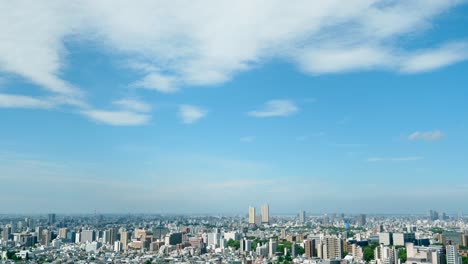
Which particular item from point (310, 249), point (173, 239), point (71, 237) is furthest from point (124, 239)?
point (310, 249)

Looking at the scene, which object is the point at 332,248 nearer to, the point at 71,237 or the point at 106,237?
the point at 106,237

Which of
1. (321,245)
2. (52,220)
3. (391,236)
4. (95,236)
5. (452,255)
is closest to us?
(452,255)

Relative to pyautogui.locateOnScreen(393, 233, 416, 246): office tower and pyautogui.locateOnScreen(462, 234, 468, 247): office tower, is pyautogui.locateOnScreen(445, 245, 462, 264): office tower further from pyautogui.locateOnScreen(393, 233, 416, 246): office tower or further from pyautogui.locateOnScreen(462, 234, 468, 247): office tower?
pyautogui.locateOnScreen(393, 233, 416, 246): office tower

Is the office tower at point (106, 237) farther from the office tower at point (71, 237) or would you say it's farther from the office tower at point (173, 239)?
the office tower at point (173, 239)

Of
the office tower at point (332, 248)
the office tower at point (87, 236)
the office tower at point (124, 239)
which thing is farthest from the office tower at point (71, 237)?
the office tower at point (332, 248)

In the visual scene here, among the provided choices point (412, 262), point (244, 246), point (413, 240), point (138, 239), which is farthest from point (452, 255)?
point (138, 239)

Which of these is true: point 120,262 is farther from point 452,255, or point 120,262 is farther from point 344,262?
point 452,255

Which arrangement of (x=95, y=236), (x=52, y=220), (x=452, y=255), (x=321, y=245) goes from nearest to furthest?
(x=452, y=255)
(x=321, y=245)
(x=95, y=236)
(x=52, y=220)

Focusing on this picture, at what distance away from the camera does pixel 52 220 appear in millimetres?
38000

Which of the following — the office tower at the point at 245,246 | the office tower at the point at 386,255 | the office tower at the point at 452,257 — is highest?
the office tower at the point at 452,257

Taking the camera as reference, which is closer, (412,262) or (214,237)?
(412,262)

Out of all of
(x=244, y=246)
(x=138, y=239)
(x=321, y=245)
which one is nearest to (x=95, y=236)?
(x=138, y=239)

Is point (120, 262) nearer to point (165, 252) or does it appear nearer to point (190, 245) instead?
point (165, 252)

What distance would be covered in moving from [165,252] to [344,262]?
8.04 m
